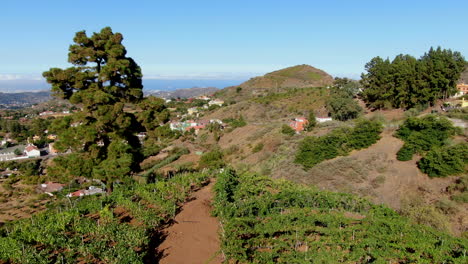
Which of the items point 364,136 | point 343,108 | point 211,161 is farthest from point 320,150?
point 343,108

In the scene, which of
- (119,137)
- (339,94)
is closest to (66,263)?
(119,137)

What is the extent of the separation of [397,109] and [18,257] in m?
32.6

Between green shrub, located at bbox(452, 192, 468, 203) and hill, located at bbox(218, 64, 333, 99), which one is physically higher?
hill, located at bbox(218, 64, 333, 99)

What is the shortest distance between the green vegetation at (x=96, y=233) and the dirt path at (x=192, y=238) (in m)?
0.37

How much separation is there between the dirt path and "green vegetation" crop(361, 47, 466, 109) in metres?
26.6

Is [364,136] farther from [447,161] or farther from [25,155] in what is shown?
[25,155]

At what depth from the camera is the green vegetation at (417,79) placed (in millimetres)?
27078

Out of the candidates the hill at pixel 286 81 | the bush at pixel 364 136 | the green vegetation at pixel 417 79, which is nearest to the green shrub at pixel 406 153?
the bush at pixel 364 136

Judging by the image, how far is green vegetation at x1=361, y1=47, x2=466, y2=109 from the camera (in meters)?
27.1

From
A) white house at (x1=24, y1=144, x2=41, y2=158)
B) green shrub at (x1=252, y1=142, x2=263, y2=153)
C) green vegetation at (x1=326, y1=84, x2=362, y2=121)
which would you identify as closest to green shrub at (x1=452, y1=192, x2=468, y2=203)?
green shrub at (x1=252, y1=142, x2=263, y2=153)

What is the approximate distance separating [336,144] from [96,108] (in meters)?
14.8

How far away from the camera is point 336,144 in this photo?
19.3m

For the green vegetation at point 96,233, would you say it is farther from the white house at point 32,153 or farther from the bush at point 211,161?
the white house at point 32,153

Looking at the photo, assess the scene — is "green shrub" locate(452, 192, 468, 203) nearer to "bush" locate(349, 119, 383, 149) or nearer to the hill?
"bush" locate(349, 119, 383, 149)
